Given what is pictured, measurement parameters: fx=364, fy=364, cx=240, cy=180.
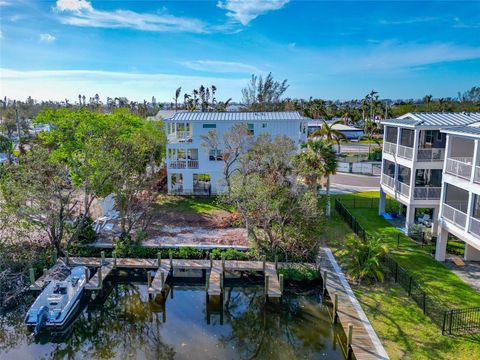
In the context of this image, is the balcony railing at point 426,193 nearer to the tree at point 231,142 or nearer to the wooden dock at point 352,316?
the wooden dock at point 352,316

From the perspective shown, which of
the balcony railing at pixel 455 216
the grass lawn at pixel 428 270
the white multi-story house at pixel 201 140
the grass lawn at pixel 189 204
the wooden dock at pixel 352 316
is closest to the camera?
the wooden dock at pixel 352 316

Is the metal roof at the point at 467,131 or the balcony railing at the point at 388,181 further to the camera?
the balcony railing at the point at 388,181

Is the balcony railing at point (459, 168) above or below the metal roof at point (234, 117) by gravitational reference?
below

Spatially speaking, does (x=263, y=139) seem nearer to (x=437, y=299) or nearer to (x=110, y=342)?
(x=437, y=299)

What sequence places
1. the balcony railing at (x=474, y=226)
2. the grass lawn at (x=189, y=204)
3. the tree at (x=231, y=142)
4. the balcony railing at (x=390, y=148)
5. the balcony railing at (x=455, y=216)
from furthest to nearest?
the grass lawn at (x=189, y=204)
the tree at (x=231, y=142)
the balcony railing at (x=390, y=148)
the balcony railing at (x=455, y=216)
the balcony railing at (x=474, y=226)

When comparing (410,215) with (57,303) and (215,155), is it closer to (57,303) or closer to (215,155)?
(215,155)

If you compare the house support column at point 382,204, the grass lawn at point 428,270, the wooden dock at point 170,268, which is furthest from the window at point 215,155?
the wooden dock at point 170,268

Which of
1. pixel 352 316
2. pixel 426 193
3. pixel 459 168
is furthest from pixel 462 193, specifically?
pixel 352 316
